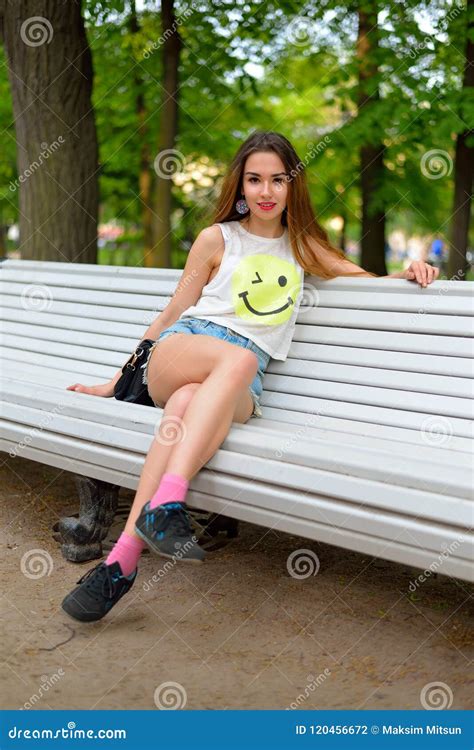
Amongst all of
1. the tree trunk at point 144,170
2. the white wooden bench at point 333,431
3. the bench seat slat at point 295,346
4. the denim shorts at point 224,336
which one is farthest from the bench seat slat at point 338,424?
the tree trunk at point 144,170

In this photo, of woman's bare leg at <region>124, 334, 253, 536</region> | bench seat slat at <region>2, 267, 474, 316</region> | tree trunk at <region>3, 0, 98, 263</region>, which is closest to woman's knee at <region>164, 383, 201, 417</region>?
woman's bare leg at <region>124, 334, 253, 536</region>

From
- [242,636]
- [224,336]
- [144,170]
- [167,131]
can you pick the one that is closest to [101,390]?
[224,336]

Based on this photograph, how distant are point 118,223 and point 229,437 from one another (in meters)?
12.6

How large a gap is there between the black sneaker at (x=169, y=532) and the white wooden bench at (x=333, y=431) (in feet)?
0.74

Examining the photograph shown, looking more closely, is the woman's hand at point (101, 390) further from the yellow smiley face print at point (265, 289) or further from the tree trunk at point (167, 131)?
the tree trunk at point (167, 131)

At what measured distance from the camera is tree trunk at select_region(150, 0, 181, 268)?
28.5 ft

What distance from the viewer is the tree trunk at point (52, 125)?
6.51 m

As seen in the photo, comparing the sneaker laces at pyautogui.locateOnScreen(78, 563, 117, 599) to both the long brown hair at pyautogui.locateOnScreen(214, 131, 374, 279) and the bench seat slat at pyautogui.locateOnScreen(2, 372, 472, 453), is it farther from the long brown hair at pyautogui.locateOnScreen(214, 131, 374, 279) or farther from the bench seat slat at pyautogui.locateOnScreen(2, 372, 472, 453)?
the long brown hair at pyautogui.locateOnScreen(214, 131, 374, 279)

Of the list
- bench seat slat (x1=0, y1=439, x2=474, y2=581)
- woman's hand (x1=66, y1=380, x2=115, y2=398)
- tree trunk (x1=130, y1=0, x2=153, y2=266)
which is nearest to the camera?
bench seat slat (x1=0, y1=439, x2=474, y2=581)

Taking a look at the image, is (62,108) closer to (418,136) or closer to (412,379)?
(418,136)

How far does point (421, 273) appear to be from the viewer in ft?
11.6

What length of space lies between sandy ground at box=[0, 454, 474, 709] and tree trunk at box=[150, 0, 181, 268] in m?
5.74

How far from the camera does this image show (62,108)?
670cm
